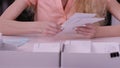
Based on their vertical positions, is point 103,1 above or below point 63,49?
above

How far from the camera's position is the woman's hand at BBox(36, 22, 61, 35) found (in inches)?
45.6

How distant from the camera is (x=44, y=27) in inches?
47.4

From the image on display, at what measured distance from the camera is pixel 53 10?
1.53 metres

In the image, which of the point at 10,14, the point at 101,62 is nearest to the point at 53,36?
the point at 10,14

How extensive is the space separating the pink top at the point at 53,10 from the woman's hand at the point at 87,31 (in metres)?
0.30

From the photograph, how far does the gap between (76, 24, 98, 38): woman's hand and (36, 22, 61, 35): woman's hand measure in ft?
0.32

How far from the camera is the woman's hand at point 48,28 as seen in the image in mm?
1159

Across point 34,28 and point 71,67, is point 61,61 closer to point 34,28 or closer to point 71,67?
point 71,67

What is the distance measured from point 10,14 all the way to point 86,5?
444 mm

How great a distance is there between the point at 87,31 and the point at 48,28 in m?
0.19

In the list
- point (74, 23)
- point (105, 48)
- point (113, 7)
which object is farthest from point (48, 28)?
point (113, 7)

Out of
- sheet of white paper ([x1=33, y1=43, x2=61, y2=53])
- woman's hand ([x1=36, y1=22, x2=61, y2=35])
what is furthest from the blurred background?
sheet of white paper ([x1=33, y1=43, x2=61, y2=53])

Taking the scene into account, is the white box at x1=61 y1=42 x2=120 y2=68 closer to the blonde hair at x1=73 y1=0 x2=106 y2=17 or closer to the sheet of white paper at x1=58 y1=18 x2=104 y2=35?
the sheet of white paper at x1=58 y1=18 x2=104 y2=35

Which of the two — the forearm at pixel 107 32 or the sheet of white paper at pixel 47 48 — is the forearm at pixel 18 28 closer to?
the forearm at pixel 107 32
